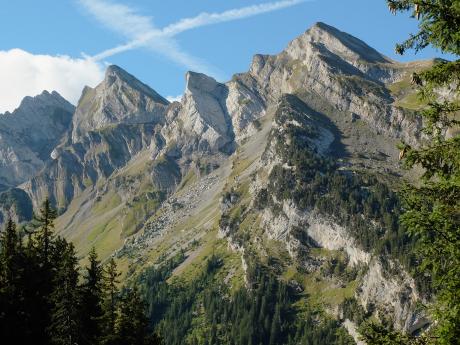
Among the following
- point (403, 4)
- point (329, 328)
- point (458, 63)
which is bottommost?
point (329, 328)

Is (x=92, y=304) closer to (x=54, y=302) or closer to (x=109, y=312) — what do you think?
(x=109, y=312)

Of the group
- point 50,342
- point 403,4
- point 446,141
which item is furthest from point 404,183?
point 50,342

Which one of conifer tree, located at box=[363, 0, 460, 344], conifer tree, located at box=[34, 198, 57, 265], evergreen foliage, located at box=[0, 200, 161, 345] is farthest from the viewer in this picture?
conifer tree, located at box=[34, 198, 57, 265]

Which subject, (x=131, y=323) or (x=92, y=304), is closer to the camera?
(x=131, y=323)

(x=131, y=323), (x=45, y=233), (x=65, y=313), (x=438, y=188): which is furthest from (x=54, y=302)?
(x=438, y=188)

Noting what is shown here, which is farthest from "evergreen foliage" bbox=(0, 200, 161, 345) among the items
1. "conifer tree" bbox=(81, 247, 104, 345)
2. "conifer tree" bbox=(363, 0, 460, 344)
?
"conifer tree" bbox=(363, 0, 460, 344)

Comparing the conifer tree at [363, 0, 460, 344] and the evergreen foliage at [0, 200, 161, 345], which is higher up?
the conifer tree at [363, 0, 460, 344]

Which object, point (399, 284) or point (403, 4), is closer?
point (403, 4)

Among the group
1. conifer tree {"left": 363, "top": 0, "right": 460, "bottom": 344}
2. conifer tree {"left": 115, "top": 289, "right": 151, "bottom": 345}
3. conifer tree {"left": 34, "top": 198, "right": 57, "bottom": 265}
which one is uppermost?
conifer tree {"left": 363, "top": 0, "right": 460, "bottom": 344}

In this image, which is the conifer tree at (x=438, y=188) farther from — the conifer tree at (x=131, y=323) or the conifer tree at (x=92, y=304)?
the conifer tree at (x=92, y=304)

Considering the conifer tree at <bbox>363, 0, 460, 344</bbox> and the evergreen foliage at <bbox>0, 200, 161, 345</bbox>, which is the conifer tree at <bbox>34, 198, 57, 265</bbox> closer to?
the evergreen foliage at <bbox>0, 200, 161, 345</bbox>

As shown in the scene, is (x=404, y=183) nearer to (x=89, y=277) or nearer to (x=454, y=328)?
(x=454, y=328)

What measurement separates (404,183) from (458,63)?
16.8ft

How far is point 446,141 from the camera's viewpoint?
60.6 feet
